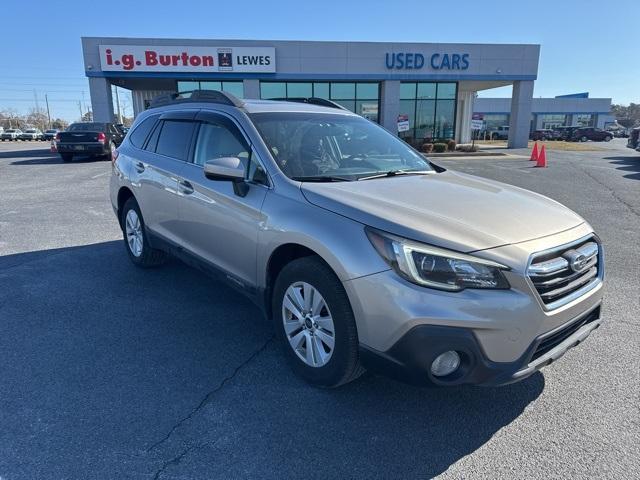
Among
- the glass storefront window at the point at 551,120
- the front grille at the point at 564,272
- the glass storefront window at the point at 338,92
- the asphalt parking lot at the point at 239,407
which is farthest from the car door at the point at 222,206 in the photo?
the glass storefront window at the point at 551,120

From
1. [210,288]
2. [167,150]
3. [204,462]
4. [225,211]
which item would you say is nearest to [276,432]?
[204,462]

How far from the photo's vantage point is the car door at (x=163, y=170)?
4.35 m

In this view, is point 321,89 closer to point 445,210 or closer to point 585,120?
point 445,210

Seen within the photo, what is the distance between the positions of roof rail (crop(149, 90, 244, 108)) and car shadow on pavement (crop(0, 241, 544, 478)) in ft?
6.19

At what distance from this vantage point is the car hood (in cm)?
250

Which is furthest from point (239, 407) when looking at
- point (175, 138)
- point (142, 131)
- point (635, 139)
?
point (635, 139)

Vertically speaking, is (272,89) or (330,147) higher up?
(272,89)

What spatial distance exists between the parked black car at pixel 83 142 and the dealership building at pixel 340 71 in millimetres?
6726

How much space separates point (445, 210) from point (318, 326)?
1.07 meters

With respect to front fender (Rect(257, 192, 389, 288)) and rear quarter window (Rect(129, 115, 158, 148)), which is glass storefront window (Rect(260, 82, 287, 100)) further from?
front fender (Rect(257, 192, 389, 288))

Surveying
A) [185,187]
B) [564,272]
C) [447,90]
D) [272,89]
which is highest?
[447,90]

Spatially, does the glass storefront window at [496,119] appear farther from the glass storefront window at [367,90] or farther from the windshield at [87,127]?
the windshield at [87,127]

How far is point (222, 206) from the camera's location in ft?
11.8

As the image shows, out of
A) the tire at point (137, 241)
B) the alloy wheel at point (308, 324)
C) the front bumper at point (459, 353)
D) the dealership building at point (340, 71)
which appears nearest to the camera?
the front bumper at point (459, 353)
